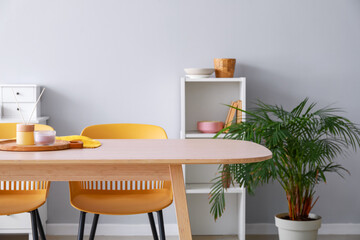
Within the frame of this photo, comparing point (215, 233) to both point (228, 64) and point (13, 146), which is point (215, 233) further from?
point (13, 146)

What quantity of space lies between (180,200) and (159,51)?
179 centimetres

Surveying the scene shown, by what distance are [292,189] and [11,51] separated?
2.16m

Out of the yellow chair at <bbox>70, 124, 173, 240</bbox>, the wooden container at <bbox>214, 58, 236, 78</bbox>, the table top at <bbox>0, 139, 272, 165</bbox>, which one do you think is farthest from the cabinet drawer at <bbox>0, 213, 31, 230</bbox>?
the wooden container at <bbox>214, 58, 236, 78</bbox>

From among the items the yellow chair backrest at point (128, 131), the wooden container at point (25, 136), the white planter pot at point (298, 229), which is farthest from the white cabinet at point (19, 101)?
the white planter pot at point (298, 229)

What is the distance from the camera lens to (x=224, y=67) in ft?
10.1

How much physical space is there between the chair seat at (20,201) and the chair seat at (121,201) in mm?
185

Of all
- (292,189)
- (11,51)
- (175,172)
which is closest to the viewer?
(175,172)

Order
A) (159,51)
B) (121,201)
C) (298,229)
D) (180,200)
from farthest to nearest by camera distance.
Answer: (159,51) → (298,229) → (121,201) → (180,200)

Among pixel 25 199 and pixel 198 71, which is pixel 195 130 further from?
pixel 25 199

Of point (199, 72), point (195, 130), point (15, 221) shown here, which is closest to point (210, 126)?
point (195, 130)

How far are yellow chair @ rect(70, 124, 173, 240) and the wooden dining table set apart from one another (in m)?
0.40

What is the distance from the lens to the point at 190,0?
3.27 meters

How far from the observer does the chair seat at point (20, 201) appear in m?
2.10

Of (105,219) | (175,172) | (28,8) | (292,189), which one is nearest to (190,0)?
(28,8)
